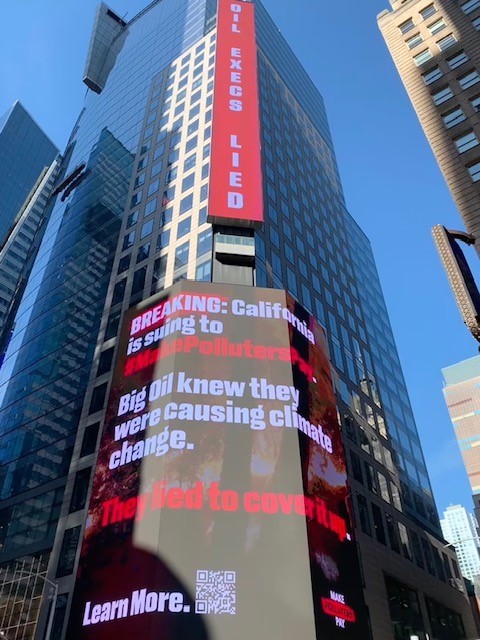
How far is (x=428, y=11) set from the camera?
50031 mm

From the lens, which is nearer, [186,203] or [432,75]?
[432,75]

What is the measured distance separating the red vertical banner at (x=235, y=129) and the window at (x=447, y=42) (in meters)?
15.3

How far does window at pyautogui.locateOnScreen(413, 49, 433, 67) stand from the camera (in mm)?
47347

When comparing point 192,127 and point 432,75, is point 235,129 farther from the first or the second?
point 192,127

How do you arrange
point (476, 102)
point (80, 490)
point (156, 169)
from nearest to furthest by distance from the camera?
point (476, 102) → point (80, 490) → point (156, 169)

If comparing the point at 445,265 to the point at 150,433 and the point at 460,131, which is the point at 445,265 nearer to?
the point at 460,131

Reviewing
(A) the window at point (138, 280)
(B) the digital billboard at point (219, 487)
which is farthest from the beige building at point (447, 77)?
(A) the window at point (138, 280)

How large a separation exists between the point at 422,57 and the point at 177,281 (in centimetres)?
2697

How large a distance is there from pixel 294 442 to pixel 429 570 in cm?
4010

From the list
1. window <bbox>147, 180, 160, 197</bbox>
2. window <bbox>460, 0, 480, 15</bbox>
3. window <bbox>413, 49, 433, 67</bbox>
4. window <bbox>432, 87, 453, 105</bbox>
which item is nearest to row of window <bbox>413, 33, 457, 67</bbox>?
window <bbox>413, 49, 433, 67</bbox>

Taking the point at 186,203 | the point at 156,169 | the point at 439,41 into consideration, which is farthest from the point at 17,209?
the point at 439,41

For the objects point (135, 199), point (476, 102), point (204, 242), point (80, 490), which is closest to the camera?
point (476, 102)

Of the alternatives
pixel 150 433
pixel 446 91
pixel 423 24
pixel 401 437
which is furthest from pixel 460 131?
pixel 401 437

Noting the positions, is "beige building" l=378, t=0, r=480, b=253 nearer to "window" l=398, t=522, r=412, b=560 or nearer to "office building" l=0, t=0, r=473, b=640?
"office building" l=0, t=0, r=473, b=640
